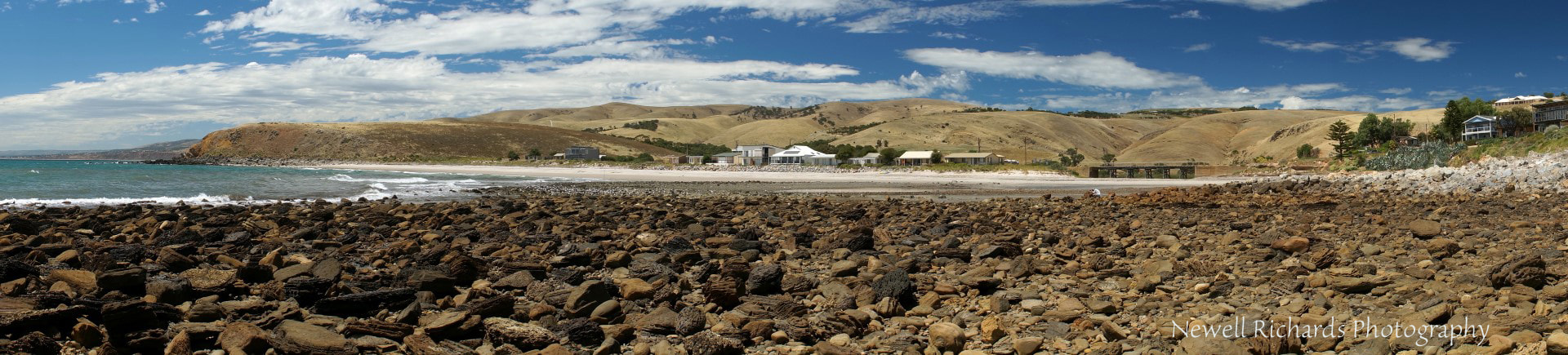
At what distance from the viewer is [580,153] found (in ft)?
404

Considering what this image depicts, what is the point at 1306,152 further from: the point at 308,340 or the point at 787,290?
the point at 308,340

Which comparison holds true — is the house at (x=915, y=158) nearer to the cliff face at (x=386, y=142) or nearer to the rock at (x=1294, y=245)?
the cliff face at (x=386, y=142)

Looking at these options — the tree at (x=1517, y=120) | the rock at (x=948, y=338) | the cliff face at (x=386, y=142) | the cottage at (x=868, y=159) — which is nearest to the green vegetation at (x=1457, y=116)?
the tree at (x=1517, y=120)

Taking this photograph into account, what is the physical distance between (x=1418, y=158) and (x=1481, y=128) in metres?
47.2

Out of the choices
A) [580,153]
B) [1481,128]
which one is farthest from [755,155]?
[1481,128]

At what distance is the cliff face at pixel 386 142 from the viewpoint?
13025cm

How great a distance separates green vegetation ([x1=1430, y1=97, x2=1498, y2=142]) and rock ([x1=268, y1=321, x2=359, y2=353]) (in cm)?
10326

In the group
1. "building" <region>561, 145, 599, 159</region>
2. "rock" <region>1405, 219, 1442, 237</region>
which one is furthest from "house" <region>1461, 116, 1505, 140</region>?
"building" <region>561, 145, 599, 159</region>

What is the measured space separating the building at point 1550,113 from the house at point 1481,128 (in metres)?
3.16

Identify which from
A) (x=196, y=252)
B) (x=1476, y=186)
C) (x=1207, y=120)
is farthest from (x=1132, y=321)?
(x=1207, y=120)

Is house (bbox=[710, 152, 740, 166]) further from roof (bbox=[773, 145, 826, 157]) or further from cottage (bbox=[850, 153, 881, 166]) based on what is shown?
cottage (bbox=[850, 153, 881, 166])

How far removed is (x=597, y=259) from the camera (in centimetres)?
973

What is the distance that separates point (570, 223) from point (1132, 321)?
10.5 meters

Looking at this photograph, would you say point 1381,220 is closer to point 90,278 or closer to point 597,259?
point 597,259
